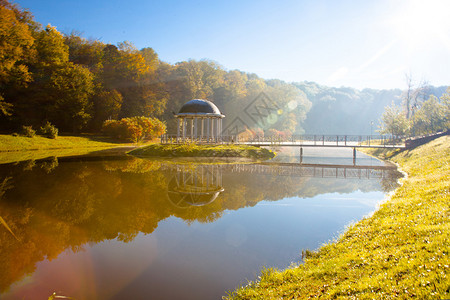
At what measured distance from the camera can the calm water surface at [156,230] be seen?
202 inches

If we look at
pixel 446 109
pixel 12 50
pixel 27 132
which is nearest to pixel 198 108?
pixel 27 132

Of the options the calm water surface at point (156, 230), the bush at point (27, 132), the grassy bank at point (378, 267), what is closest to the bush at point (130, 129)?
the bush at point (27, 132)

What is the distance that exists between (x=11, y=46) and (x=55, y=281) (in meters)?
37.7

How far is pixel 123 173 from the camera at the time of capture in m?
17.2

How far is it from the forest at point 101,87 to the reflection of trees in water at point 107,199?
79.5ft

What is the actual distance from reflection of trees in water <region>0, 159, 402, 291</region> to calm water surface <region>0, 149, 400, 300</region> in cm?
4

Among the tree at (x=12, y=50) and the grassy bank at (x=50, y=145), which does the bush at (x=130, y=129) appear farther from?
the tree at (x=12, y=50)

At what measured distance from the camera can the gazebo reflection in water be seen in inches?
434

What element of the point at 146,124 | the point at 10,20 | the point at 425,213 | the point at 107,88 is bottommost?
the point at 425,213

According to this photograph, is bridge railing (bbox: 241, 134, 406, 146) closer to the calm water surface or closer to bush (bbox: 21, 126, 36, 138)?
the calm water surface

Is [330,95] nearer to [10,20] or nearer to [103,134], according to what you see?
[103,134]

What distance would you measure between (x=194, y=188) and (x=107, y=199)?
381 centimetres

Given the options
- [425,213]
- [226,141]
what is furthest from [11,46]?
[425,213]

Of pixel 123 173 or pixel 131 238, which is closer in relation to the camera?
pixel 131 238
